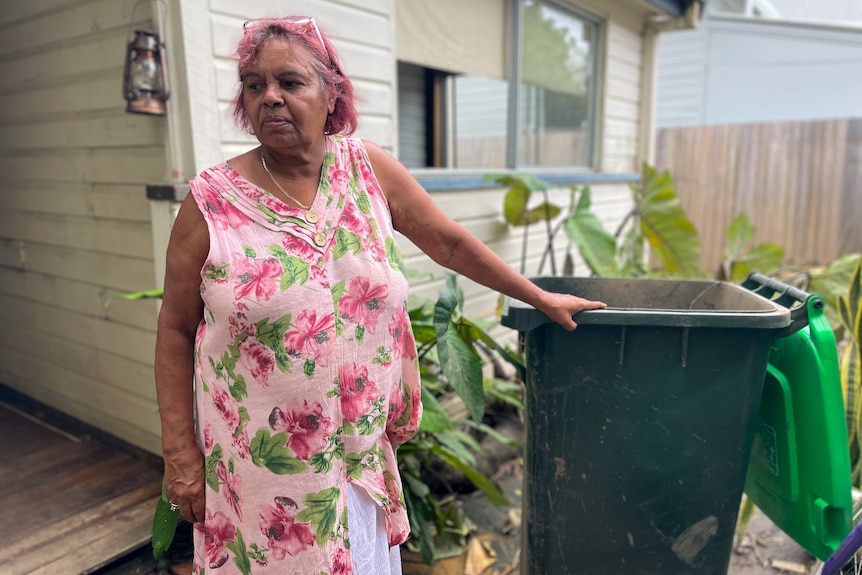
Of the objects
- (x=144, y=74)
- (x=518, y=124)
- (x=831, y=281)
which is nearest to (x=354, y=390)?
(x=144, y=74)

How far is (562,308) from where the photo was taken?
1528 mm

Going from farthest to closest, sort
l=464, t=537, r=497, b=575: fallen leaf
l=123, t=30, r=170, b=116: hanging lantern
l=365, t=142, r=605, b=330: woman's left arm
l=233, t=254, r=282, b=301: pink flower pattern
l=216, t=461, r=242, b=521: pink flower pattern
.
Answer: l=464, t=537, r=497, b=575: fallen leaf < l=123, t=30, r=170, b=116: hanging lantern < l=365, t=142, r=605, b=330: woman's left arm < l=216, t=461, r=242, b=521: pink flower pattern < l=233, t=254, r=282, b=301: pink flower pattern

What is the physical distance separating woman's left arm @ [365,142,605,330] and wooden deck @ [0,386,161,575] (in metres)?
1.47

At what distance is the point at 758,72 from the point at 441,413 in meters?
10.4

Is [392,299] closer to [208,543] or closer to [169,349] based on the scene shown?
[169,349]

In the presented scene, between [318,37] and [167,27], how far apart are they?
1.15 meters

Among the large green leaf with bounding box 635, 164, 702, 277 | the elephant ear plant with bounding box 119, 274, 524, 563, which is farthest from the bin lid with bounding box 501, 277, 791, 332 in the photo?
the large green leaf with bounding box 635, 164, 702, 277

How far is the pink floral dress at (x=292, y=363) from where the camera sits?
1143 millimetres

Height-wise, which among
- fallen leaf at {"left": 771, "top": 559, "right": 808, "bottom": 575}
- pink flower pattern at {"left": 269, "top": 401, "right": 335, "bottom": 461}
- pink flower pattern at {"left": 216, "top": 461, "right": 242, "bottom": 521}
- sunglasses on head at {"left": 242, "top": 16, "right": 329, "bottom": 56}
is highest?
sunglasses on head at {"left": 242, "top": 16, "right": 329, "bottom": 56}

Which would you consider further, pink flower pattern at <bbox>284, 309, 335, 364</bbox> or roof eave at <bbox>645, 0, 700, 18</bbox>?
roof eave at <bbox>645, 0, 700, 18</bbox>

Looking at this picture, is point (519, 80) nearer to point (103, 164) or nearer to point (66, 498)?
point (103, 164)

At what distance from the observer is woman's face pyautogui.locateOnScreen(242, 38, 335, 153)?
45.8 inches

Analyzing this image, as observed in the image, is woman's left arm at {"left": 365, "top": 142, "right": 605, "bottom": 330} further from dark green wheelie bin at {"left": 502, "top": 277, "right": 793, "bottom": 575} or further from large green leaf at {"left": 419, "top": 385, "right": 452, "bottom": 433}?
large green leaf at {"left": 419, "top": 385, "right": 452, "bottom": 433}

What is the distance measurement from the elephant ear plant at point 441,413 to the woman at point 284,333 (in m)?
0.42
